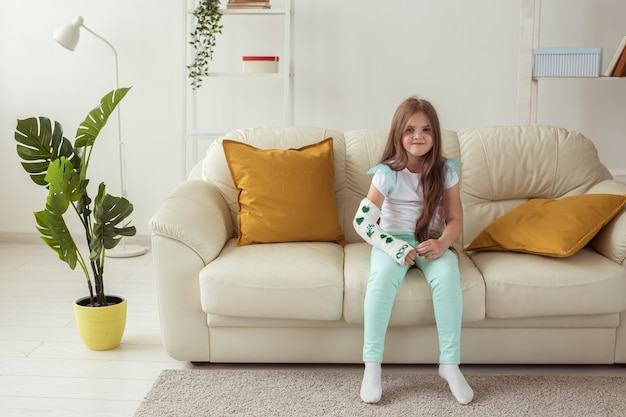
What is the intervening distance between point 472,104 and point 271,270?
2.26 m

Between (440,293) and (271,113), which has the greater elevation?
(271,113)

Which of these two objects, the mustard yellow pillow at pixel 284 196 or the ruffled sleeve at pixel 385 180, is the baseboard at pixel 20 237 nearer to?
the mustard yellow pillow at pixel 284 196

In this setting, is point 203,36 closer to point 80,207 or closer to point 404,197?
point 80,207

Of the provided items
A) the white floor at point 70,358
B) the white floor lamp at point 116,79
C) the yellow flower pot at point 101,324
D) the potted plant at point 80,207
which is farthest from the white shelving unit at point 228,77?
the yellow flower pot at point 101,324

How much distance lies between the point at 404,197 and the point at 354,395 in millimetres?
744

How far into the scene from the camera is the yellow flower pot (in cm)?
300

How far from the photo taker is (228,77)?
15.2 feet

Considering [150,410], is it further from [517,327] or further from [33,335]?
[517,327]

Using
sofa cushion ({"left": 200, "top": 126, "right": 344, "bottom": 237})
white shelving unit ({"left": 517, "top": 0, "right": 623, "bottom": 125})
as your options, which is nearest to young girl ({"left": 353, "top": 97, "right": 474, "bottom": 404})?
sofa cushion ({"left": 200, "top": 126, "right": 344, "bottom": 237})

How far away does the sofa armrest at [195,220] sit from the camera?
2.76m

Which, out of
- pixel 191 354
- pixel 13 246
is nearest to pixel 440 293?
pixel 191 354

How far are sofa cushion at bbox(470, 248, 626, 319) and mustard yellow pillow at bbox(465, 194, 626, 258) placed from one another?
106 mm

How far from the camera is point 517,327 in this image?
9.05 ft

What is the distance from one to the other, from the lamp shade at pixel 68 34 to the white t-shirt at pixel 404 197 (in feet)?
6.82
